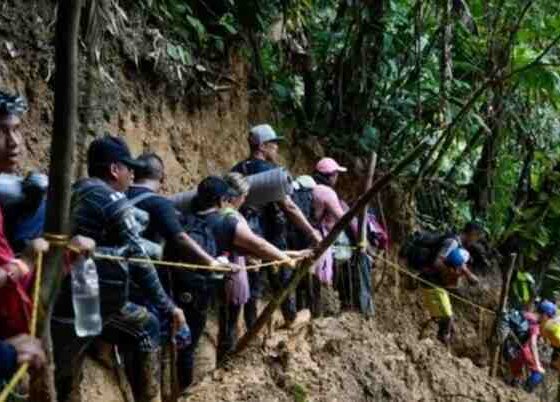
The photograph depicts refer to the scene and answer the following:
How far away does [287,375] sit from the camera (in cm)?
560

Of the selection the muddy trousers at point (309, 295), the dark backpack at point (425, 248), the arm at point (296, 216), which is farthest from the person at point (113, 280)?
the dark backpack at point (425, 248)

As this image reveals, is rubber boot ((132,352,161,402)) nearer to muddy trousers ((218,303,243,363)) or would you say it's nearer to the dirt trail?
the dirt trail

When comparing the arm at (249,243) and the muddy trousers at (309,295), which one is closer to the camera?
the arm at (249,243)

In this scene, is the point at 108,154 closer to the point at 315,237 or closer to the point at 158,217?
the point at 158,217

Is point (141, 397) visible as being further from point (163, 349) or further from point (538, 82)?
point (538, 82)

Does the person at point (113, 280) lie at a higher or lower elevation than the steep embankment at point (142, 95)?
lower

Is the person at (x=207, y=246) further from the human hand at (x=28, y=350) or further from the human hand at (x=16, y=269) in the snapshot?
the human hand at (x=28, y=350)

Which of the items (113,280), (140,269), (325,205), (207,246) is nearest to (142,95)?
(325,205)

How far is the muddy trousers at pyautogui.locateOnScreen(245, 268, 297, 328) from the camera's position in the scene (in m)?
6.81

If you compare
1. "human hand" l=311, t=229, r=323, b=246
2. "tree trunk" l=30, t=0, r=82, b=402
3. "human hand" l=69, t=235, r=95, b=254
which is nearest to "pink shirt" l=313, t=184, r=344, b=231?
"human hand" l=311, t=229, r=323, b=246

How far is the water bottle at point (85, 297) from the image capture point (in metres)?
3.56

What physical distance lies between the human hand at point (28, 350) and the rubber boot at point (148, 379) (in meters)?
2.04

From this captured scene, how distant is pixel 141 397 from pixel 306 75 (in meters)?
6.15

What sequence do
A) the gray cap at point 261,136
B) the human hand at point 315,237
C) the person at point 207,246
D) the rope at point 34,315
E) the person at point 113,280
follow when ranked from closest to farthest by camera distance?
the rope at point 34,315 → the person at point 113,280 → the person at point 207,246 → the gray cap at point 261,136 → the human hand at point 315,237
